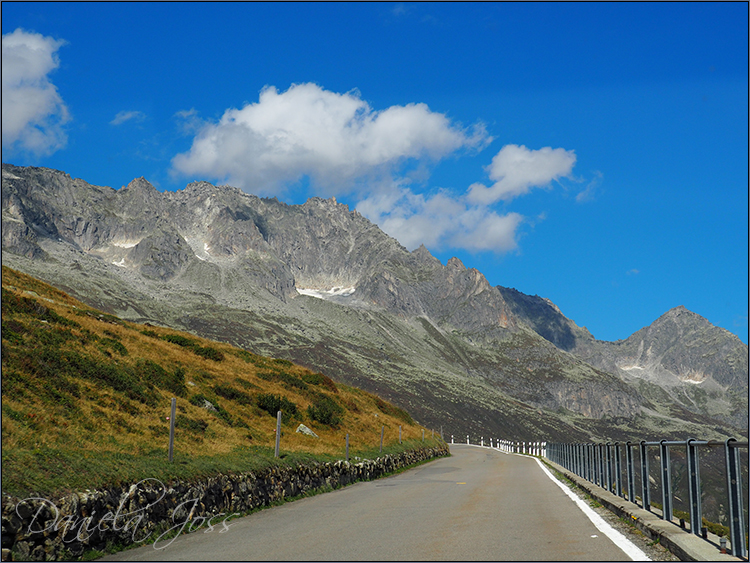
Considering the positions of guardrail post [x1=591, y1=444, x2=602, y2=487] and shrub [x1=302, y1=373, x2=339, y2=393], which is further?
shrub [x1=302, y1=373, x2=339, y2=393]

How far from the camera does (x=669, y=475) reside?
11234mm

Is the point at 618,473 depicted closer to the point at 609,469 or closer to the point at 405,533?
the point at 609,469

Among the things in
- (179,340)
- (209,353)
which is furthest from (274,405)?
(179,340)

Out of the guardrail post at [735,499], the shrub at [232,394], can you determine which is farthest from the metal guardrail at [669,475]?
the shrub at [232,394]

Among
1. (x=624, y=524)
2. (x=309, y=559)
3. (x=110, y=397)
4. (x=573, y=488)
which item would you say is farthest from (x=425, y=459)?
(x=309, y=559)

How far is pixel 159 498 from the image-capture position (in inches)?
450

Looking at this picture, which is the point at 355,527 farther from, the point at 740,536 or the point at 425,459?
the point at 425,459

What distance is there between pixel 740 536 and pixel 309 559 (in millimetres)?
5634

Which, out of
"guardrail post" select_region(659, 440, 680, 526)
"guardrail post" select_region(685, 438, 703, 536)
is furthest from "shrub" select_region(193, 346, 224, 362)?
"guardrail post" select_region(685, 438, 703, 536)

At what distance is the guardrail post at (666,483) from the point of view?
35.6ft

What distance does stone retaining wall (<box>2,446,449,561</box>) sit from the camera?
27.6ft

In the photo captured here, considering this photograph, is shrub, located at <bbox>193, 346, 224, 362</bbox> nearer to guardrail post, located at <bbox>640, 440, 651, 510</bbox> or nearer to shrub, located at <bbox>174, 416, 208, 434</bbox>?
shrub, located at <bbox>174, 416, 208, 434</bbox>

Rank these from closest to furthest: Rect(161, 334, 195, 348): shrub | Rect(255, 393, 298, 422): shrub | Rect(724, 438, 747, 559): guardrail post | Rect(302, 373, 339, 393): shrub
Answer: Rect(724, 438, 747, 559): guardrail post < Rect(255, 393, 298, 422): shrub < Rect(161, 334, 195, 348): shrub < Rect(302, 373, 339, 393): shrub

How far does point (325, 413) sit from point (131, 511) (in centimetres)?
2081
